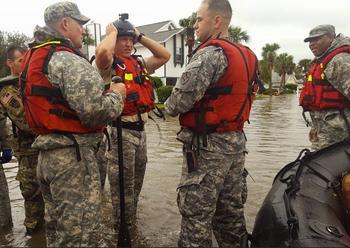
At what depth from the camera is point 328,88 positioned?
459 centimetres

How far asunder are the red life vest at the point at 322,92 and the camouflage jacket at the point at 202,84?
6.82 ft

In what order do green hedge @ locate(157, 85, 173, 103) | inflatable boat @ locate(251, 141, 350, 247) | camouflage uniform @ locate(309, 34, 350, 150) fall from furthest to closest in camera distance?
green hedge @ locate(157, 85, 173, 103), camouflage uniform @ locate(309, 34, 350, 150), inflatable boat @ locate(251, 141, 350, 247)

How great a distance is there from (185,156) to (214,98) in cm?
55

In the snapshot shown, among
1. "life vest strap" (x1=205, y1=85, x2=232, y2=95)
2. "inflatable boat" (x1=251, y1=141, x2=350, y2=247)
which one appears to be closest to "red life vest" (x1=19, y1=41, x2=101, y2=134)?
"life vest strap" (x1=205, y1=85, x2=232, y2=95)

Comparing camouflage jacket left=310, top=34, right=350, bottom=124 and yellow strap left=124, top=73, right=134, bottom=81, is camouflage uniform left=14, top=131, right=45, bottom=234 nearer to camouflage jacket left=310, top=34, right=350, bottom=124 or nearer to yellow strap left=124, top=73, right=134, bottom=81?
yellow strap left=124, top=73, right=134, bottom=81

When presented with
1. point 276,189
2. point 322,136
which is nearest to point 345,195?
point 276,189

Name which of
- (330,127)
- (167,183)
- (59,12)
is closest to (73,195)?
(59,12)

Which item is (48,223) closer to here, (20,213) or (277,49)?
(20,213)

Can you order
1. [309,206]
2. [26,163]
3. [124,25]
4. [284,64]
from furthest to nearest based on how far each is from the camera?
[284,64]
[26,163]
[124,25]
[309,206]

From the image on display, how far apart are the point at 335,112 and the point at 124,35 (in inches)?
107

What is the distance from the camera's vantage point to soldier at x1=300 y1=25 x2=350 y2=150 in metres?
4.45

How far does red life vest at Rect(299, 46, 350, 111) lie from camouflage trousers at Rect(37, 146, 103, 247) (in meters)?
3.15

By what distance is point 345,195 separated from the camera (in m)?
3.21

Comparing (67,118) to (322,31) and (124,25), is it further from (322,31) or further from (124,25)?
(322,31)
